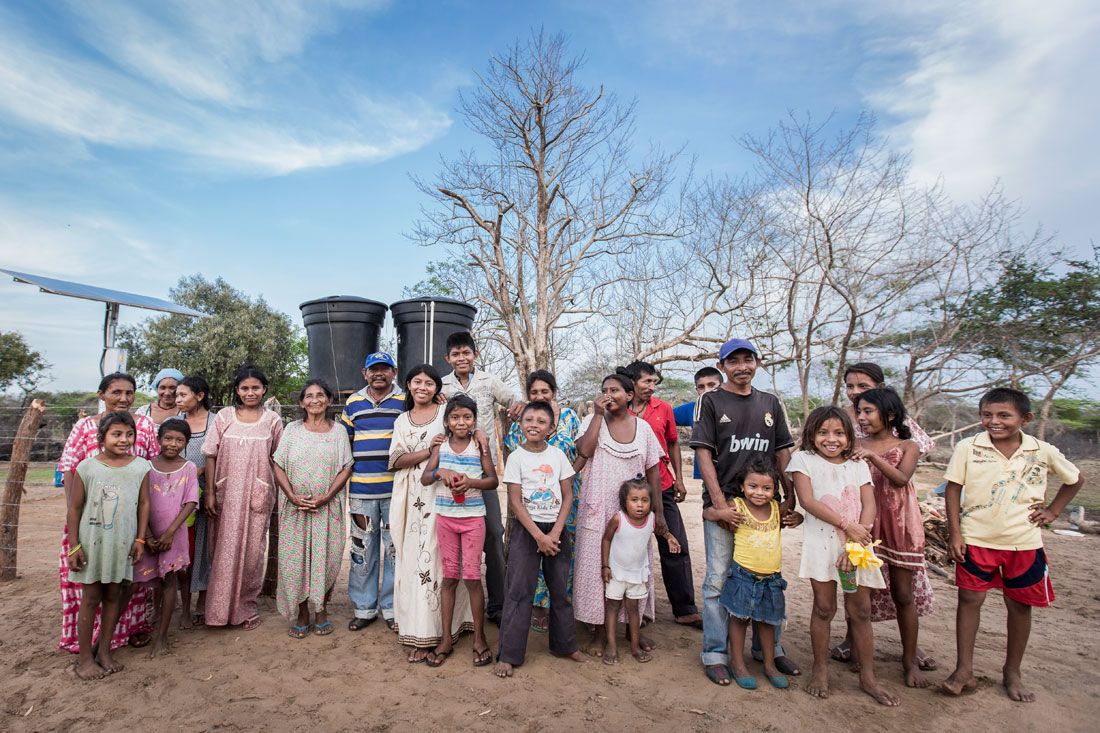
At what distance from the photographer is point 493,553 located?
3.70 metres

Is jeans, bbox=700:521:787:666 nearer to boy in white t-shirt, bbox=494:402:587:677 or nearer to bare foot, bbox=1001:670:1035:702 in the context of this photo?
boy in white t-shirt, bbox=494:402:587:677

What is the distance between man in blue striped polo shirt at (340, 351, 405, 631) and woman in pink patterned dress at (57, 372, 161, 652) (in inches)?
45.2

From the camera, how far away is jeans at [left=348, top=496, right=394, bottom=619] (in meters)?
3.77

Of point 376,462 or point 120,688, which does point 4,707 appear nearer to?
point 120,688

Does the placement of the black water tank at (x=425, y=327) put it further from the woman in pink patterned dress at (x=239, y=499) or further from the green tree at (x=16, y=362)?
the green tree at (x=16, y=362)

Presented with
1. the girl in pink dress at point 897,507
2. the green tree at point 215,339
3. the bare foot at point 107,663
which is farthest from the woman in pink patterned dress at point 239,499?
the green tree at point 215,339

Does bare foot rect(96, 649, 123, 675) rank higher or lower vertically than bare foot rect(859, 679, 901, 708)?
higher

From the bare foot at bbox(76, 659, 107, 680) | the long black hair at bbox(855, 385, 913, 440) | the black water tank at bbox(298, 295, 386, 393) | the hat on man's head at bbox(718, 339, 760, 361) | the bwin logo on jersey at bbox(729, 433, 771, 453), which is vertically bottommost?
the bare foot at bbox(76, 659, 107, 680)

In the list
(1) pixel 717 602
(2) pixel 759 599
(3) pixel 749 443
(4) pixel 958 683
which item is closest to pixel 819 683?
(2) pixel 759 599

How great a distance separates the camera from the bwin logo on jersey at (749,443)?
10.5ft

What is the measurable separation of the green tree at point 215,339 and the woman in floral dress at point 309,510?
618 inches

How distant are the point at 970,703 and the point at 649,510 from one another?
174 centimetres

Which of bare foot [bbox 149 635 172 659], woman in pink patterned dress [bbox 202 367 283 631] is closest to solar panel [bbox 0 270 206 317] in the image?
woman in pink patterned dress [bbox 202 367 283 631]

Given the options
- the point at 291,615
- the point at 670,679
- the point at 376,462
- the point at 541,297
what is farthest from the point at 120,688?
the point at 541,297
